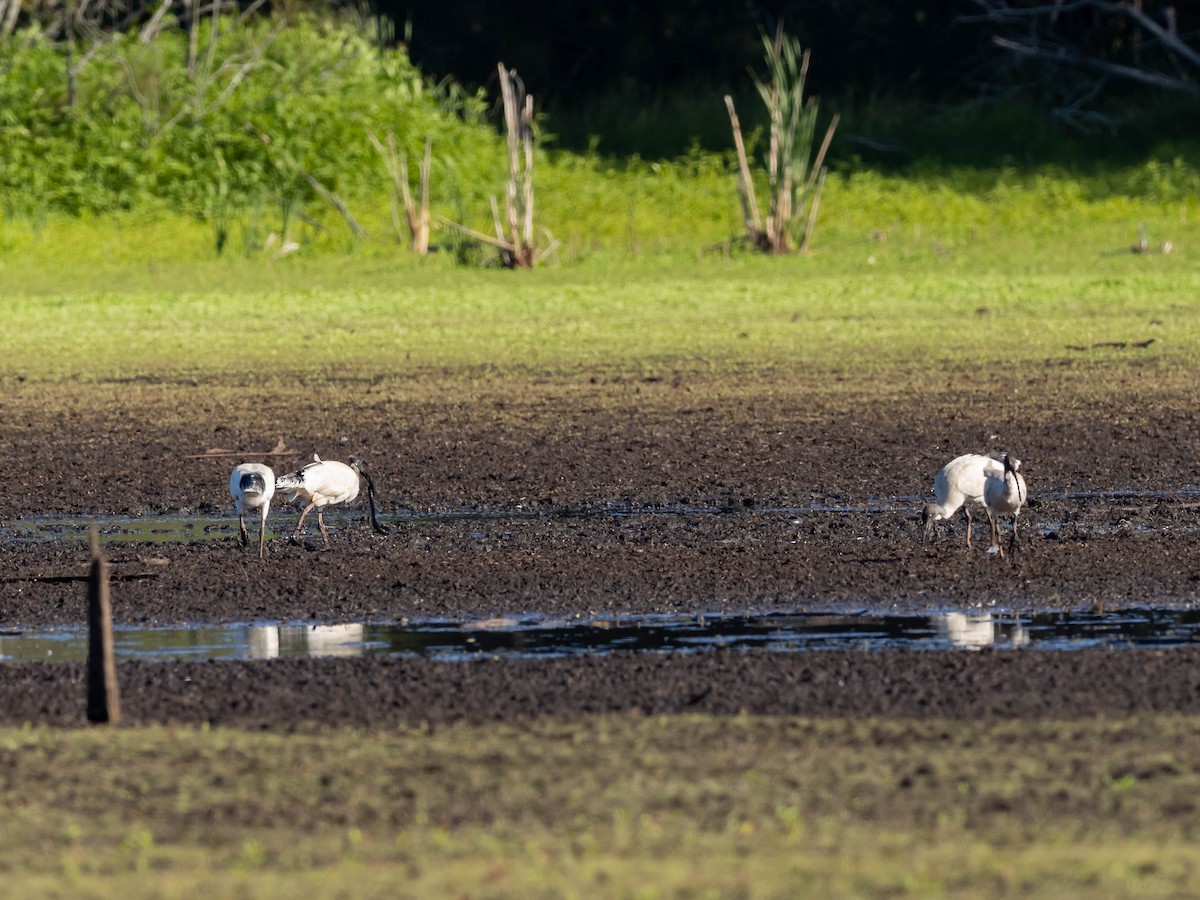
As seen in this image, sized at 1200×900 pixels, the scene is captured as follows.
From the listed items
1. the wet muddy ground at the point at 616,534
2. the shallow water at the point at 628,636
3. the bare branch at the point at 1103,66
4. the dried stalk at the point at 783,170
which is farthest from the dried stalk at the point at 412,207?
the shallow water at the point at 628,636

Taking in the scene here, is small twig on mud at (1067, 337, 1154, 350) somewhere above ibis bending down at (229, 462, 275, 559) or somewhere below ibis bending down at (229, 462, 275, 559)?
above

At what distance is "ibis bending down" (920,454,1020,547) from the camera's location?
896 cm

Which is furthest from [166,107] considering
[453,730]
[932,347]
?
[453,730]

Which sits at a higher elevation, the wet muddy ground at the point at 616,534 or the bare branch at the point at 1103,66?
the bare branch at the point at 1103,66

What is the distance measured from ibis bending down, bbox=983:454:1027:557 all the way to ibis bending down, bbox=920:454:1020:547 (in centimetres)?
4

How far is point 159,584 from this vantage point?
854 centimetres

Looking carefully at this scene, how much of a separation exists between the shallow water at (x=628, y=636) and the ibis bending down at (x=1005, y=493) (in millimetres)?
1119

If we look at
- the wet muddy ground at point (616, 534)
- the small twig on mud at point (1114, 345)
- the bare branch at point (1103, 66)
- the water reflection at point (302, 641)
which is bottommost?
the water reflection at point (302, 641)

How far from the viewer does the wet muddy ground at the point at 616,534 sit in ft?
21.0

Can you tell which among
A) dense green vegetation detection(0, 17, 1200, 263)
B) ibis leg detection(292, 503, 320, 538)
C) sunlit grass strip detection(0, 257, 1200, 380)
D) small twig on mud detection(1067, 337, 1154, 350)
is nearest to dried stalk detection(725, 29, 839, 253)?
sunlit grass strip detection(0, 257, 1200, 380)

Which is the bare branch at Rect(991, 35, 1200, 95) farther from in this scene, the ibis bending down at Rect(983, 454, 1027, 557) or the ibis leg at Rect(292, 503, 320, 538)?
the ibis bending down at Rect(983, 454, 1027, 557)

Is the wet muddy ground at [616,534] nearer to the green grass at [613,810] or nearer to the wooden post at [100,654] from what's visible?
the wooden post at [100,654]

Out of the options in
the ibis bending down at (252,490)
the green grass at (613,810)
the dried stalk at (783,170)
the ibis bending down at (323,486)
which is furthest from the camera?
the dried stalk at (783,170)

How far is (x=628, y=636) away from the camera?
24.3 ft
